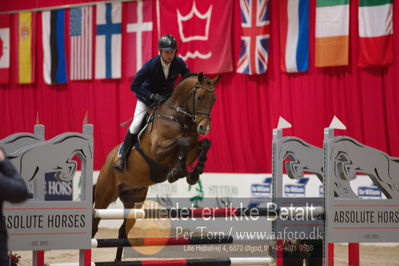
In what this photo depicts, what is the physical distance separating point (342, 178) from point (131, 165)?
1.96 metres

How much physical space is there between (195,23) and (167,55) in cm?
441

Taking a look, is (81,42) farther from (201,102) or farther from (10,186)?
(10,186)

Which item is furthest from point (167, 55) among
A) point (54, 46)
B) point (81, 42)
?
point (54, 46)

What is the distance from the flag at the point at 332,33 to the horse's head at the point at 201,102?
3.52 metres

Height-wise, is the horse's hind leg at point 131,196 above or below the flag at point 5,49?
below

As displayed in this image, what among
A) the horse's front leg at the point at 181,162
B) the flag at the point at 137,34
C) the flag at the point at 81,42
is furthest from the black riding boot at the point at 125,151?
the flag at the point at 81,42

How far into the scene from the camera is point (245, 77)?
9.01 meters

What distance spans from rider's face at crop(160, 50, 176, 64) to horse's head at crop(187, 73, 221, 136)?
331 mm

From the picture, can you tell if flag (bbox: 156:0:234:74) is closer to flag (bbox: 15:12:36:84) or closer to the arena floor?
flag (bbox: 15:12:36:84)

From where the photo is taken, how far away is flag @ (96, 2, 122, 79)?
33.4 ft

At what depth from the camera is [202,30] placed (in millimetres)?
9258


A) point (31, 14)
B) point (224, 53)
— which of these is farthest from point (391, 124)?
point (31, 14)

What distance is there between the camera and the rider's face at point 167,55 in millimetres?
5074

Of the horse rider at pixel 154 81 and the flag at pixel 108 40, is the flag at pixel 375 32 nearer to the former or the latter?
the horse rider at pixel 154 81
